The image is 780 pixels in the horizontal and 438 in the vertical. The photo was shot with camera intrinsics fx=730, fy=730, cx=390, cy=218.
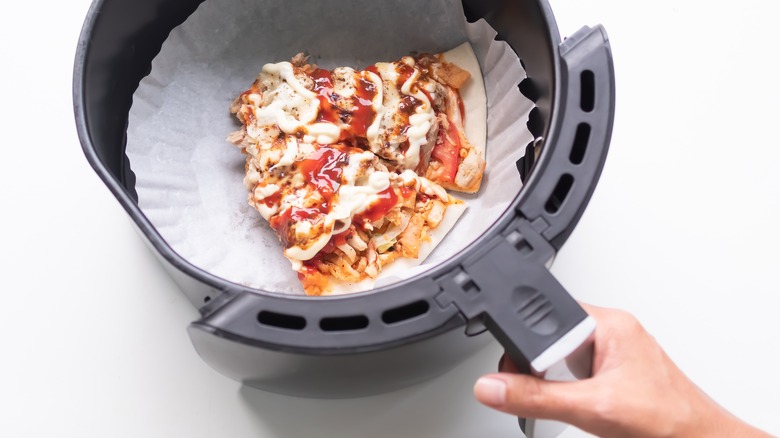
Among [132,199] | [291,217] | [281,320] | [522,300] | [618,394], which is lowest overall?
[618,394]

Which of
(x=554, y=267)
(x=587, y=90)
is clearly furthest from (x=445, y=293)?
(x=554, y=267)

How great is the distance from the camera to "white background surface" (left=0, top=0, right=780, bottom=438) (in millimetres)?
1021

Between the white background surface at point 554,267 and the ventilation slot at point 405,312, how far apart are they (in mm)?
294

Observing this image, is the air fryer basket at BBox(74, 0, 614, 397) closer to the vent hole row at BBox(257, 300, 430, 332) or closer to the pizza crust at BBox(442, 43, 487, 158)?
the vent hole row at BBox(257, 300, 430, 332)

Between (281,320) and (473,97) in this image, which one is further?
(473,97)

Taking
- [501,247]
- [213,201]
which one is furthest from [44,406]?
[501,247]

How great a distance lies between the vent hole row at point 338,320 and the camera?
757mm

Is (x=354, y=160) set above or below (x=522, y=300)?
above

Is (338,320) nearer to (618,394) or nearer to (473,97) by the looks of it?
(618,394)

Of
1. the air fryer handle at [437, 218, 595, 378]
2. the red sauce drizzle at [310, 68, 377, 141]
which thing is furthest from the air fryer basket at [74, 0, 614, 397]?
the red sauce drizzle at [310, 68, 377, 141]

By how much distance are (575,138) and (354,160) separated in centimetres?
34

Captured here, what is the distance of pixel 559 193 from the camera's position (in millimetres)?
807

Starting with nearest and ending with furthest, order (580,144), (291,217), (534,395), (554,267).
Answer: (534,395) → (580,144) → (291,217) → (554,267)

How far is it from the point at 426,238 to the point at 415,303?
284mm
